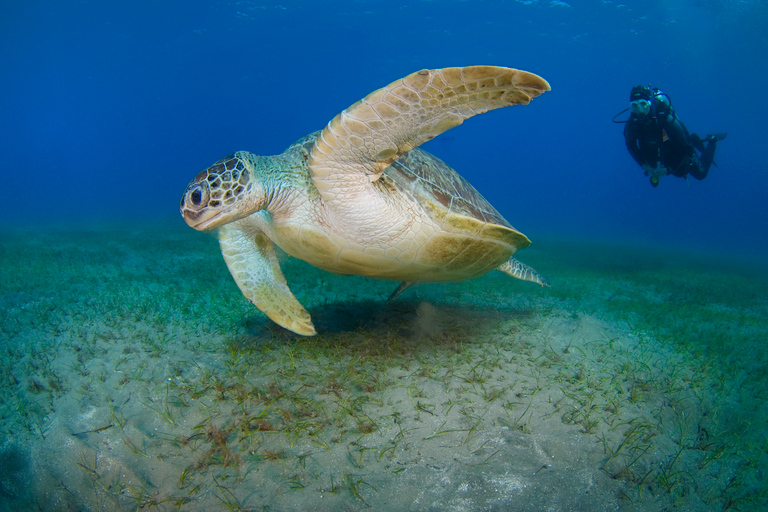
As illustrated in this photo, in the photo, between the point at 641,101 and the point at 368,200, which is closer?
the point at 368,200

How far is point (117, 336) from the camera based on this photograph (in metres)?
2.94

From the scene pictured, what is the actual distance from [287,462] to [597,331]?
10.9ft

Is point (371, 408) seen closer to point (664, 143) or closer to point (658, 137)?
point (658, 137)

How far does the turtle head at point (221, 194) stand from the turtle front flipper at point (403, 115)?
1.60ft

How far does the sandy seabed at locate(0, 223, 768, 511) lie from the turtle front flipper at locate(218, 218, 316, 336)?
27 centimetres

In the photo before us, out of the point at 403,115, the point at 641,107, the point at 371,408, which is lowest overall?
the point at 371,408

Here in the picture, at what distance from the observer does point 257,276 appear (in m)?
2.97

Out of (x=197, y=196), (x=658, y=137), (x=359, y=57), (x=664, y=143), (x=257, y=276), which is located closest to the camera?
(x=197, y=196)

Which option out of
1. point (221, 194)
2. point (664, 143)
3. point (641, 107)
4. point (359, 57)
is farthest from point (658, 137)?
point (359, 57)

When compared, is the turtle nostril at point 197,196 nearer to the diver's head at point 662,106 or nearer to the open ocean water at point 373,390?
the open ocean water at point 373,390

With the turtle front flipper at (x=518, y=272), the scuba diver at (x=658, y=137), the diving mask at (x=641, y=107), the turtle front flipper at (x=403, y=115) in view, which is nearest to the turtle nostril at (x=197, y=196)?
the turtle front flipper at (x=403, y=115)

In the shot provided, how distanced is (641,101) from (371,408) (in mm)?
8855

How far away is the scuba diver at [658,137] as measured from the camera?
7457 millimetres

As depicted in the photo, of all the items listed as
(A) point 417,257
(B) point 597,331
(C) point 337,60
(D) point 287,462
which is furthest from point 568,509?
(C) point 337,60
